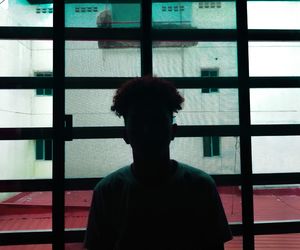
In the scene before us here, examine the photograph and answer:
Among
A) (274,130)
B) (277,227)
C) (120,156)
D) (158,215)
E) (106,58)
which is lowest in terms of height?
(277,227)

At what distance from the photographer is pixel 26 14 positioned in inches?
88.9

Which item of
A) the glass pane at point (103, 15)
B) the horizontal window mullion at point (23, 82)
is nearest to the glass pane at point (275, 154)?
the glass pane at point (103, 15)

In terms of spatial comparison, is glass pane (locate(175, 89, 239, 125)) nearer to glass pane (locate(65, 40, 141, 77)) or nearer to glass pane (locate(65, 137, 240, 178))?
glass pane (locate(65, 137, 240, 178))

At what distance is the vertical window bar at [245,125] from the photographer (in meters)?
2.23

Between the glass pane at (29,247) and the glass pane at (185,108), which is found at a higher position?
the glass pane at (185,108)

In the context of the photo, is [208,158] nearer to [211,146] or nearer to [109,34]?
[211,146]

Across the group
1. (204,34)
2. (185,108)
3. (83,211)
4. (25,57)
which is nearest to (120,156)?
(83,211)

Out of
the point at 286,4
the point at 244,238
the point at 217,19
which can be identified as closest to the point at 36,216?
the point at 244,238

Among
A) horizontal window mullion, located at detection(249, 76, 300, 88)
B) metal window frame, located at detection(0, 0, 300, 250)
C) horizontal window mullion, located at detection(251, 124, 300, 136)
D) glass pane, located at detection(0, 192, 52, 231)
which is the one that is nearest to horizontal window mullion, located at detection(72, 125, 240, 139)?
metal window frame, located at detection(0, 0, 300, 250)

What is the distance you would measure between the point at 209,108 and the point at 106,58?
36.9 inches

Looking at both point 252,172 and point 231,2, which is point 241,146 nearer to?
point 252,172

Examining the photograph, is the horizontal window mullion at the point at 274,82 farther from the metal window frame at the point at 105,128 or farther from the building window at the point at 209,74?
the building window at the point at 209,74

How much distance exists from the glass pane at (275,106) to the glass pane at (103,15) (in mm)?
1196

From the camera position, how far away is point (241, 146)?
227 centimetres
